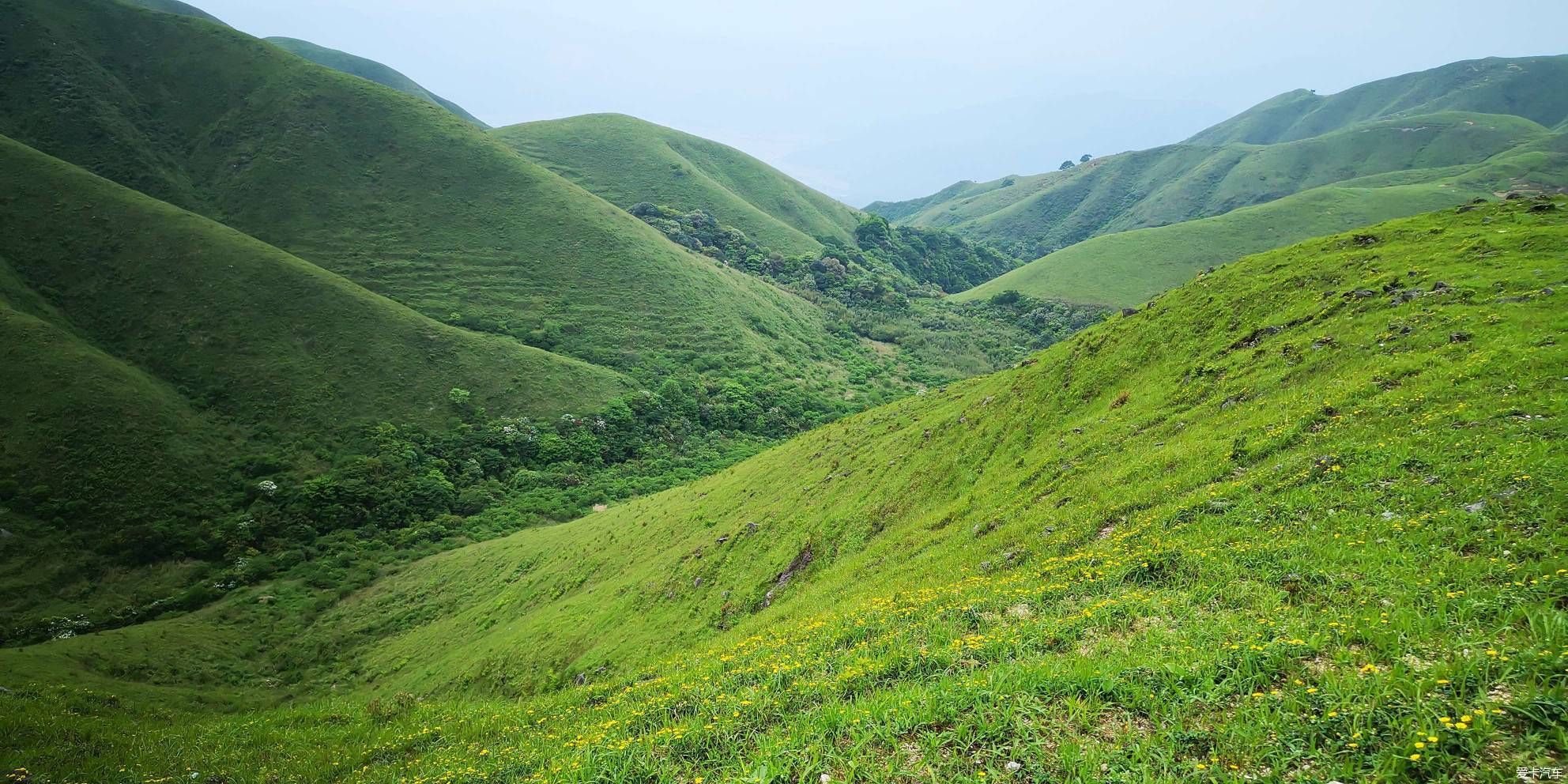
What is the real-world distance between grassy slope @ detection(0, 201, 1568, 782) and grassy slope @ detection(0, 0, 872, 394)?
276 ft

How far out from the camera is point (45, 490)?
2046 inches

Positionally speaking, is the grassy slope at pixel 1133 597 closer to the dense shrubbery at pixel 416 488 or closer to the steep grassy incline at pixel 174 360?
the dense shrubbery at pixel 416 488

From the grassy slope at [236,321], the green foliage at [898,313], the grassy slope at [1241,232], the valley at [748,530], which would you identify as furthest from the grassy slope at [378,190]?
the grassy slope at [1241,232]

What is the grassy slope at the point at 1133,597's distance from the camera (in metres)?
6.53

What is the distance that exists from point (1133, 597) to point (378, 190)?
155150mm

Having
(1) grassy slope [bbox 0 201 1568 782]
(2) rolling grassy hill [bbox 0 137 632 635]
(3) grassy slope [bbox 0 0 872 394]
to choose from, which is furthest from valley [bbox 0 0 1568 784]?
(3) grassy slope [bbox 0 0 872 394]

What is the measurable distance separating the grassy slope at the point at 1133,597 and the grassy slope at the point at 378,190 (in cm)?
8423

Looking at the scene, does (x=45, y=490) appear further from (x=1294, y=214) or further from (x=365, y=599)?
(x=1294, y=214)

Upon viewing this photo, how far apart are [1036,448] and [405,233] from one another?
13466 centimetres

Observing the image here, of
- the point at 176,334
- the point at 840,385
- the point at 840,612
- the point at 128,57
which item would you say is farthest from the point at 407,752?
the point at 128,57

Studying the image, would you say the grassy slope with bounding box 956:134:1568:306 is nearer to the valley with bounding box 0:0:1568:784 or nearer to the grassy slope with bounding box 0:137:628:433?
the valley with bounding box 0:0:1568:784

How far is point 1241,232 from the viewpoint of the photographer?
159250 millimetres

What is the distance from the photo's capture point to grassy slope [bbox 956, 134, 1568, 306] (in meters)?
151

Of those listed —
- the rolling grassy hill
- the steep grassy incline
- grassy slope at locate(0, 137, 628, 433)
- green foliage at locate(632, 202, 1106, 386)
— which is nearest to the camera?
the rolling grassy hill
